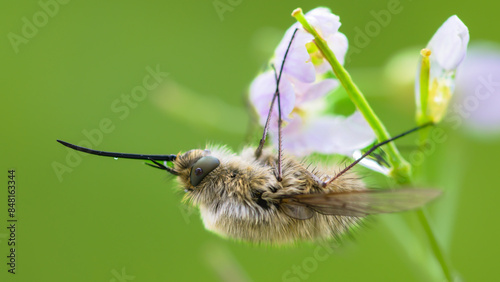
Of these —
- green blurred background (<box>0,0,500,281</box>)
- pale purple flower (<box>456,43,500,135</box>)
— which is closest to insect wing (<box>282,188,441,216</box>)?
pale purple flower (<box>456,43,500,135</box>)

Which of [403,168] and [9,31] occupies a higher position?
[9,31]

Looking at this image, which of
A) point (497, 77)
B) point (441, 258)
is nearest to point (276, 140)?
point (441, 258)

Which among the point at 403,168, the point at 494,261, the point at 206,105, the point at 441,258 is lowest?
the point at 494,261

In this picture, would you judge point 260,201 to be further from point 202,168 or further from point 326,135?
point 326,135

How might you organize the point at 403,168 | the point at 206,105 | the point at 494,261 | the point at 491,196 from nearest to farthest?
1. the point at 403,168
2. the point at 206,105
3. the point at 494,261
4. the point at 491,196

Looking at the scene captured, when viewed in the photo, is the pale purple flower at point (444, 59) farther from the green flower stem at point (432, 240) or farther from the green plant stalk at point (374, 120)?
the green flower stem at point (432, 240)

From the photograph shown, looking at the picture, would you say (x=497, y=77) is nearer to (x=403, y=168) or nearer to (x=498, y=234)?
(x=403, y=168)
